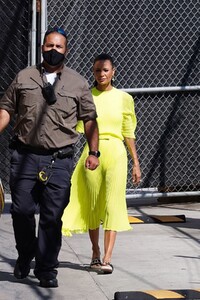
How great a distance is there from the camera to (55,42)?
6918 mm

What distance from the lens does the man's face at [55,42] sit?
6914 mm

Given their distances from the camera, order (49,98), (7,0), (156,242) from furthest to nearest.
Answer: (7,0) < (156,242) < (49,98)

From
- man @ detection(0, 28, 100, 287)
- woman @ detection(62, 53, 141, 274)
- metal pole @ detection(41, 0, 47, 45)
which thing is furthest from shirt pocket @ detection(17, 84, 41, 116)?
metal pole @ detection(41, 0, 47, 45)

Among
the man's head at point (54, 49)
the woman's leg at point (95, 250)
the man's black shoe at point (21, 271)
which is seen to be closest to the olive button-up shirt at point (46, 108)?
the man's head at point (54, 49)

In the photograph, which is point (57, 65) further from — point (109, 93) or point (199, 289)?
point (199, 289)

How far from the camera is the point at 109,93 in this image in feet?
25.4

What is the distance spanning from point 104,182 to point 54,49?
130 cm

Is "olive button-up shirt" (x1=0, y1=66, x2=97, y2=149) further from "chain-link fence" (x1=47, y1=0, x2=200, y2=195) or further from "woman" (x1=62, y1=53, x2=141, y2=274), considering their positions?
"chain-link fence" (x1=47, y1=0, x2=200, y2=195)

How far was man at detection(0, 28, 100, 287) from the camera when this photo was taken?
22.4ft

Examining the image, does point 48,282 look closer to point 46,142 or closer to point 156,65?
point 46,142

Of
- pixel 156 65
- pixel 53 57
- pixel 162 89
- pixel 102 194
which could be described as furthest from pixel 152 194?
pixel 53 57

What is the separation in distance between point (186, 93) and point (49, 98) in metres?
4.51

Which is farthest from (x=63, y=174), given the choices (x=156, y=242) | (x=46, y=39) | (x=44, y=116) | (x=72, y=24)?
(x=72, y=24)

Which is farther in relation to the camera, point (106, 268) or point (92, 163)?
point (106, 268)
